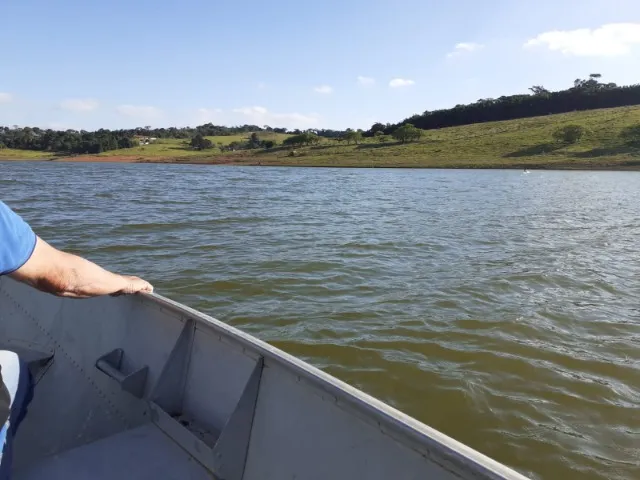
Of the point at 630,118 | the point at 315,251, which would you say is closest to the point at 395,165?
the point at 630,118

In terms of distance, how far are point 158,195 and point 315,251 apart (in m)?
15.8

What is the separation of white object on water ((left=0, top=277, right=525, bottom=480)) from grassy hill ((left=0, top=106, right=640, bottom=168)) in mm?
59242

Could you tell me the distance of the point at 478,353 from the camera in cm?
568

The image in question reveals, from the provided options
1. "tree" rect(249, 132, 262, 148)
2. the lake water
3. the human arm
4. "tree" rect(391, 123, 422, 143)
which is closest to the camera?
the human arm

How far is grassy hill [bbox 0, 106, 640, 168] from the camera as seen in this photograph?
5923 cm

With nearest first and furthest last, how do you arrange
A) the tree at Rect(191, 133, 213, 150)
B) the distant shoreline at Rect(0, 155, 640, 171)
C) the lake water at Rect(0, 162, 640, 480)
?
the lake water at Rect(0, 162, 640, 480)
the distant shoreline at Rect(0, 155, 640, 171)
the tree at Rect(191, 133, 213, 150)

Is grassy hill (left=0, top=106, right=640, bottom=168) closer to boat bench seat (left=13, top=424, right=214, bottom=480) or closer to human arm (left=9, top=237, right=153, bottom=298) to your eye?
boat bench seat (left=13, top=424, right=214, bottom=480)

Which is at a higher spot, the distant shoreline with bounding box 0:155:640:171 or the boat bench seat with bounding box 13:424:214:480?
the distant shoreline with bounding box 0:155:640:171

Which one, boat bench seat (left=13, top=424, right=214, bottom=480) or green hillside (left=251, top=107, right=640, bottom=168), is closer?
boat bench seat (left=13, top=424, right=214, bottom=480)

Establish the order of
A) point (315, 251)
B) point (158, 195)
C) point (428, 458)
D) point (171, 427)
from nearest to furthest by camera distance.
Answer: point (428, 458), point (171, 427), point (315, 251), point (158, 195)

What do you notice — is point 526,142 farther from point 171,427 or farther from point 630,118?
point 171,427

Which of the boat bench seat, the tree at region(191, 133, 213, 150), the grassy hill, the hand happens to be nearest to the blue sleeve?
the hand

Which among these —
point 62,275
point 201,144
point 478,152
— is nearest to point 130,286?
point 62,275

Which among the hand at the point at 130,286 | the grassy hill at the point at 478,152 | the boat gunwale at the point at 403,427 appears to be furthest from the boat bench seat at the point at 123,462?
the grassy hill at the point at 478,152
